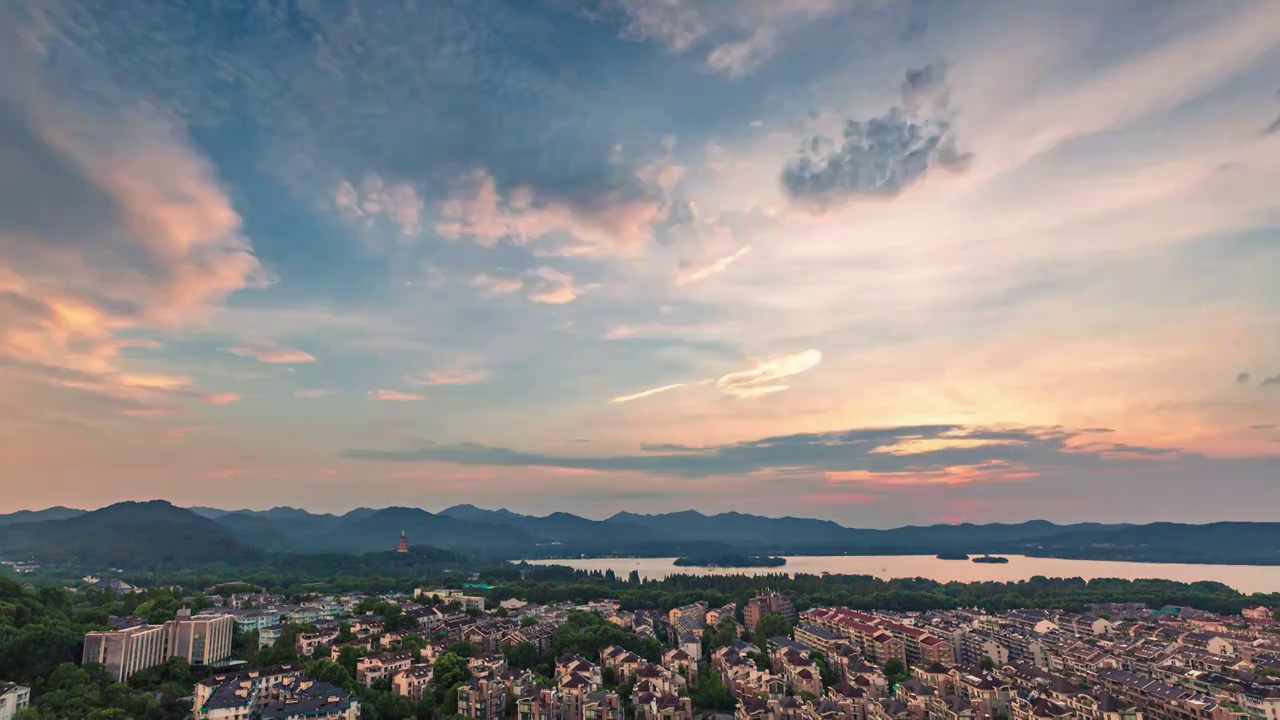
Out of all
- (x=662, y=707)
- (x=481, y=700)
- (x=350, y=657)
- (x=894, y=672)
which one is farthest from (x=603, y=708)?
(x=894, y=672)

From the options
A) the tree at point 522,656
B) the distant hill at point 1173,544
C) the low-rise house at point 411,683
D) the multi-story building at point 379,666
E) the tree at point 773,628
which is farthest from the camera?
the distant hill at point 1173,544

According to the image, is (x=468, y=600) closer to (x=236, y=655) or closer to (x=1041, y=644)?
(x=236, y=655)

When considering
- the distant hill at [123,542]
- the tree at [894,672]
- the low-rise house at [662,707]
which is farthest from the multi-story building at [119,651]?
the distant hill at [123,542]

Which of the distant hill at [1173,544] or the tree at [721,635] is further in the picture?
the distant hill at [1173,544]

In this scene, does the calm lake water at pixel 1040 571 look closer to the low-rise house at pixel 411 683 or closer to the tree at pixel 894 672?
the tree at pixel 894 672

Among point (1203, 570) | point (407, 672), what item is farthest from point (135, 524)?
point (1203, 570)

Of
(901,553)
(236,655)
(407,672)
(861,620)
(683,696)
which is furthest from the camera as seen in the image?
(901,553)
